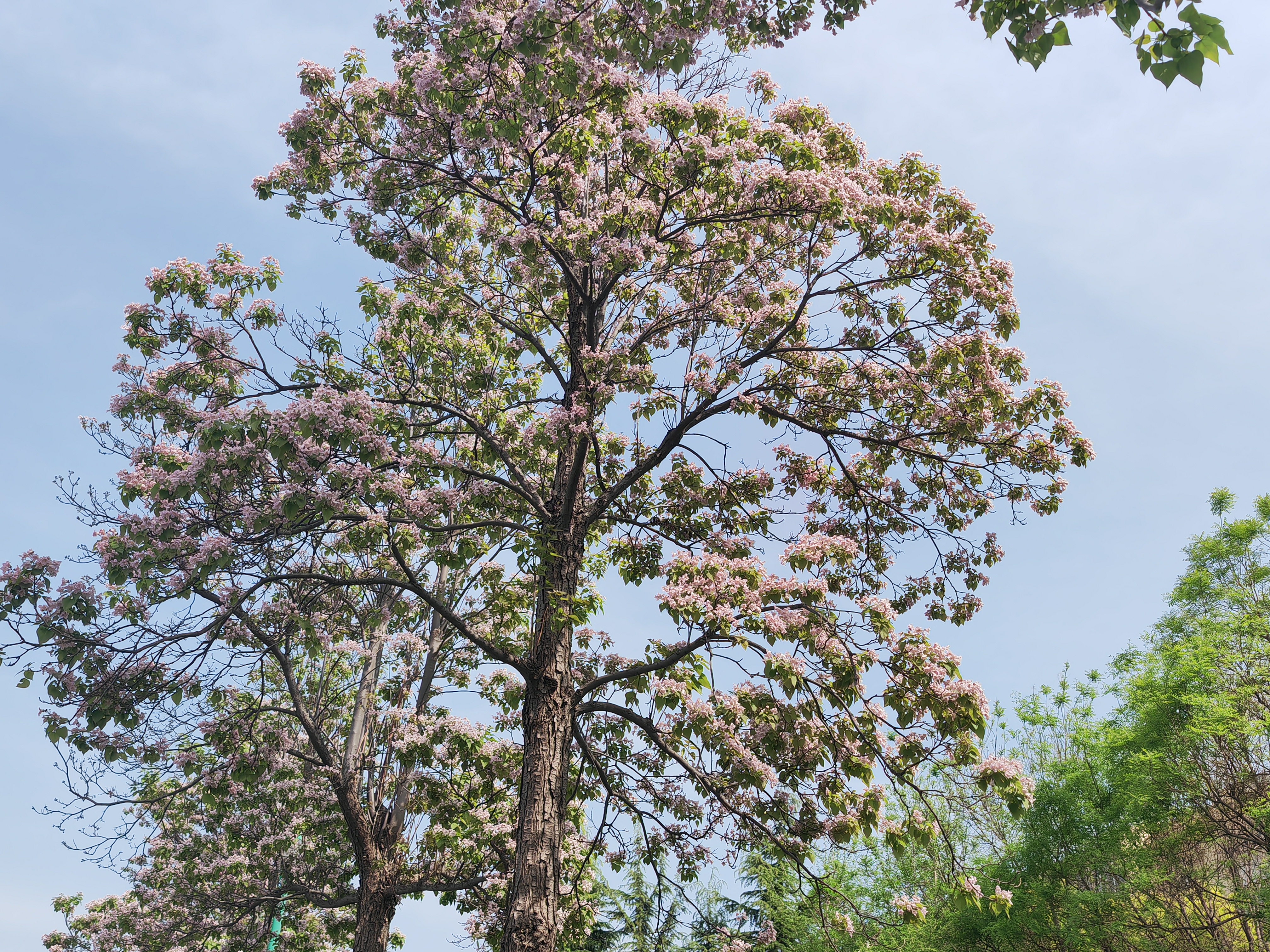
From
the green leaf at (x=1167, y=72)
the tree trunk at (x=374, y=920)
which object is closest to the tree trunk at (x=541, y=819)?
the tree trunk at (x=374, y=920)

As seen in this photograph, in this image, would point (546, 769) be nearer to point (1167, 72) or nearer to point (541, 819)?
point (541, 819)

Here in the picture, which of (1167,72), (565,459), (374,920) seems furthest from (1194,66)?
(374,920)

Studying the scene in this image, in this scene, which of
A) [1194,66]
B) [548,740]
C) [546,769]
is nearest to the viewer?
[1194,66]

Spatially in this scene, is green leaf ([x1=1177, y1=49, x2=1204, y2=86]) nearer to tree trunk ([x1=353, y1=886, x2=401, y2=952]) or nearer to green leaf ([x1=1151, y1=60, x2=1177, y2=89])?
green leaf ([x1=1151, y1=60, x2=1177, y2=89])

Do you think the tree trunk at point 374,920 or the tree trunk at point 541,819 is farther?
the tree trunk at point 374,920

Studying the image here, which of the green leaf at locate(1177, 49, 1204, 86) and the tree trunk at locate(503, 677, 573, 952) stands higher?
the green leaf at locate(1177, 49, 1204, 86)

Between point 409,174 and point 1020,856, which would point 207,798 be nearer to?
point 409,174

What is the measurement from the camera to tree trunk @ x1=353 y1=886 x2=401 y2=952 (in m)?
13.2

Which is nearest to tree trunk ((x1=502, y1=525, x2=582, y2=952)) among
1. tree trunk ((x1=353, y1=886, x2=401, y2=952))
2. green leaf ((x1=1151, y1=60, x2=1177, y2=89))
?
tree trunk ((x1=353, y1=886, x2=401, y2=952))

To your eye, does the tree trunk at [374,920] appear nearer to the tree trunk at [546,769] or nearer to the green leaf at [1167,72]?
the tree trunk at [546,769]

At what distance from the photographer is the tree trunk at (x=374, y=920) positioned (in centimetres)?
1324

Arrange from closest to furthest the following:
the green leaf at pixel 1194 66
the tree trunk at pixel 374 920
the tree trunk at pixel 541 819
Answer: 1. the green leaf at pixel 1194 66
2. the tree trunk at pixel 541 819
3. the tree trunk at pixel 374 920

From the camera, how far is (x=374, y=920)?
13312 millimetres

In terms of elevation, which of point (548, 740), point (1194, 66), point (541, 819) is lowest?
point (541, 819)
